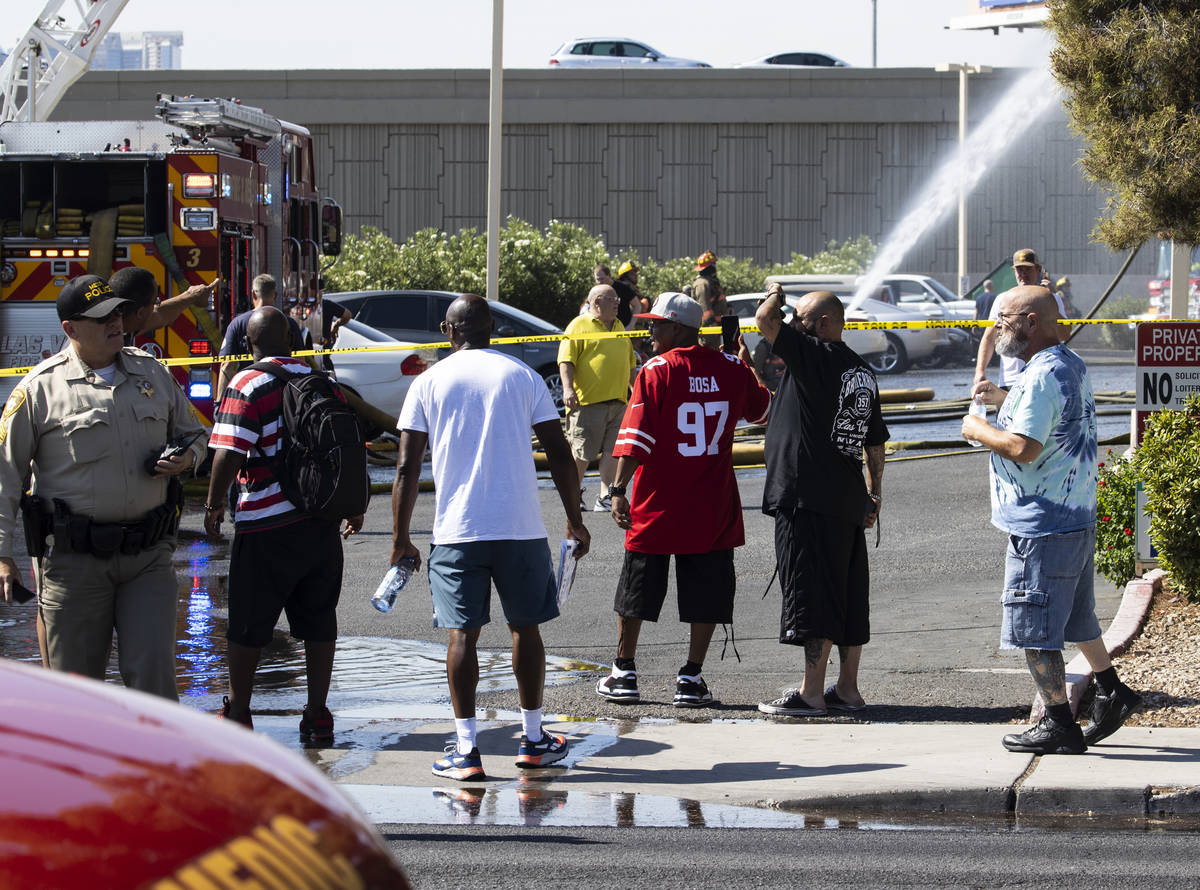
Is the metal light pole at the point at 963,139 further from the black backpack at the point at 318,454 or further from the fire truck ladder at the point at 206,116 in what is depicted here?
the black backpack at the point at 318,454

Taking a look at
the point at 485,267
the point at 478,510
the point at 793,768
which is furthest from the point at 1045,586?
the point at 485,267

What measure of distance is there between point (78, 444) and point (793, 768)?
289 centimetres

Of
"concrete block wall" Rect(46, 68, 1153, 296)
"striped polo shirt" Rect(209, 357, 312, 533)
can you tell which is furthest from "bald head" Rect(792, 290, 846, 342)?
"concrete block wall" Rect(46, 68, 1153, 296)

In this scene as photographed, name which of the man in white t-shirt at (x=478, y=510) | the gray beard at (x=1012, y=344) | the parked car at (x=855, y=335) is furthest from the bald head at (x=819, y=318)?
the parked car at (x=855, y=335)

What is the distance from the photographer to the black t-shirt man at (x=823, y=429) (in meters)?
7.36

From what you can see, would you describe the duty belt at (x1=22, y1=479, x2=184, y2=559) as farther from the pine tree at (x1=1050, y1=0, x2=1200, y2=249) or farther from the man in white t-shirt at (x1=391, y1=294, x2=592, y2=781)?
the pine tree at (x1=1050, y1=0, x2=1200, y2=249)

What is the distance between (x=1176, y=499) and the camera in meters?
8.23

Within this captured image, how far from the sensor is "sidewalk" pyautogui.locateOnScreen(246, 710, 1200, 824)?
5.96 metres

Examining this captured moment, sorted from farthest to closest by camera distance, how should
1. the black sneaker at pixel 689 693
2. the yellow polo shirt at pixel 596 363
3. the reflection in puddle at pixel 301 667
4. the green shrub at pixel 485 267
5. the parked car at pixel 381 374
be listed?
the green shrub at pixel 485 267 → the parked car at pixel 381 374 → the yellow polo shirt at pixel 596 363 → the reflection in puddle at pixel 301 667 → the black sneaker at pixel 689 693

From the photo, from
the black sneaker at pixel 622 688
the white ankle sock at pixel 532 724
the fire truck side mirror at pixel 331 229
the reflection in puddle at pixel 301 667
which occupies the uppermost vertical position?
the fire truck side mirror at pixel 331 229

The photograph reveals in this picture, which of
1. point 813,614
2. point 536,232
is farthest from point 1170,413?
point 536,232

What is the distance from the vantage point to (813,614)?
733 centimetres

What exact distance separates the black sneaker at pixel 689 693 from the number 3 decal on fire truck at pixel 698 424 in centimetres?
102

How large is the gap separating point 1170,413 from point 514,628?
4.15 metres
